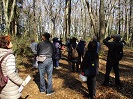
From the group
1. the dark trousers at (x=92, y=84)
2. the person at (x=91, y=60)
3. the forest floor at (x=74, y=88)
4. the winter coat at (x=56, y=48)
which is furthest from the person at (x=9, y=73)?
the winter coat at (x=56, y=48)

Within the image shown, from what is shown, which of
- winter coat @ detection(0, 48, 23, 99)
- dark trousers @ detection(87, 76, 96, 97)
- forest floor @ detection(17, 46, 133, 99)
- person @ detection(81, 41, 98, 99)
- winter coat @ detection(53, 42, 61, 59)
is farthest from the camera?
winter coat @ detection(53, 42, 61, 59)

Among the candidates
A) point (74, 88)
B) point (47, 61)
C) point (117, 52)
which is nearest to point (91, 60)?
point (117, 52)

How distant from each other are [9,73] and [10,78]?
0.38 ft

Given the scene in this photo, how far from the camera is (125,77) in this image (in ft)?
35.1

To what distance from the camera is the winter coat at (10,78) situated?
4516 millimetres

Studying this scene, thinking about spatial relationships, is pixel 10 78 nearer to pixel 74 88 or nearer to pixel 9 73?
pixel 9 73

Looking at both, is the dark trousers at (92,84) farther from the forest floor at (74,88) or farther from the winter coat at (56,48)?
the winter coat at (56,48)

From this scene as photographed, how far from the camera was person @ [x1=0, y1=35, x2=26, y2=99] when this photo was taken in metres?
4.53

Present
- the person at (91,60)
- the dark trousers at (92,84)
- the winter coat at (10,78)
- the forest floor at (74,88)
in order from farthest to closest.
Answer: the forest floor at (74,88)
the dark trousers at (92,84)
the person at (91,60)
the winter coat at (10,78)

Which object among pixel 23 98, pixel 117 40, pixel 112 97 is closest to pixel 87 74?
pixel 112 97

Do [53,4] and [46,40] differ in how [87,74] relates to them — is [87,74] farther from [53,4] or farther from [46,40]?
[53,4]

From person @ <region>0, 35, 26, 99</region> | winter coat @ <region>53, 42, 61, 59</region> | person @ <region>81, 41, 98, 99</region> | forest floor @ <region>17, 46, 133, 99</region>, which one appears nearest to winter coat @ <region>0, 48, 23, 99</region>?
person @ <region>0, 35, 26, 99</region>

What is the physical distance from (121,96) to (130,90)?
823 millimetres

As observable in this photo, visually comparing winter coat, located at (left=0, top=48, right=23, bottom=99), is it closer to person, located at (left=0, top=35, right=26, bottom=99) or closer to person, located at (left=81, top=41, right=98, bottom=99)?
person, located at (left=0, top=35, right=26, bottom=99)
